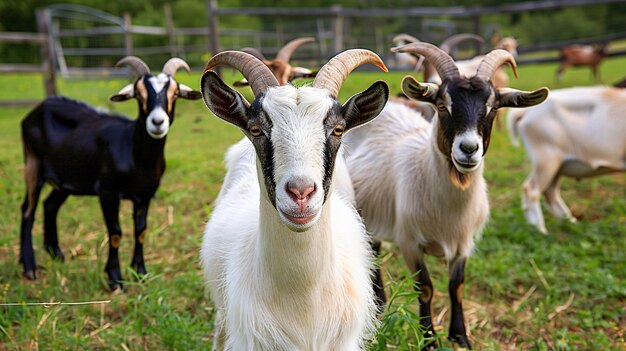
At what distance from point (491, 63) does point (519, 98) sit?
11.4 inches

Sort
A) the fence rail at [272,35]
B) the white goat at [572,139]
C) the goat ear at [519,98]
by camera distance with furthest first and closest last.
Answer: the fence rail at [272,35] → the white goat at [572,139] → the goat ear at [519,98]

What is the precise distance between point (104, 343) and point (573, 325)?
3036 mm

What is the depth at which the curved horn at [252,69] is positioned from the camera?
7.97 feet

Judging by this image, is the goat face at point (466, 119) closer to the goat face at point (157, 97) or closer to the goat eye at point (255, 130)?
the goat eye at point (255, 130)

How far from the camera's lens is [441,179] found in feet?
11.7

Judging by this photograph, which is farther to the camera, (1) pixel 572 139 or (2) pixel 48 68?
(2) pixel 48 68

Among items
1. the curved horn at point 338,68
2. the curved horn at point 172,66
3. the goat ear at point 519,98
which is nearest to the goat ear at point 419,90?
the goat ear at point 519,98

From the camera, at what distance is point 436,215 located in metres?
3.60

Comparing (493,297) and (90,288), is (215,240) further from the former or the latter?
(493,297)

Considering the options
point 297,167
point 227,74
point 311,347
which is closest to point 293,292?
point 311,347

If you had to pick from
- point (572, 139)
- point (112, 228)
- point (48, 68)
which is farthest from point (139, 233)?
point (48, 68)

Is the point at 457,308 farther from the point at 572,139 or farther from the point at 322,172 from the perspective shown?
the point at 572,139

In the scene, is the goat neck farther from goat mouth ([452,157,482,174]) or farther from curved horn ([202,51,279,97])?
goat mouth ([452,157,482,174])

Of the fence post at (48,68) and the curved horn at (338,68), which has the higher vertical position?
the curved horn at (338,68)
